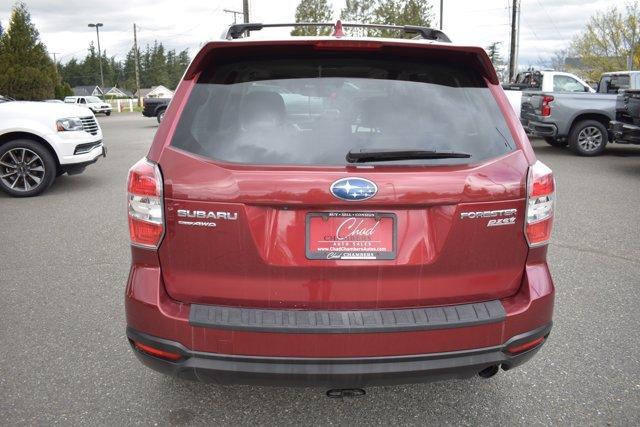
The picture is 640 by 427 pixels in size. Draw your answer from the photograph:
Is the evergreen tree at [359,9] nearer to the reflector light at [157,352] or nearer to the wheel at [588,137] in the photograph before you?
the wheel at [588,137]

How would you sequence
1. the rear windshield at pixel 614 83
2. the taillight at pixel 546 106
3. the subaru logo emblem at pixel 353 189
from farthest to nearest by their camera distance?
the rear windshield at pixel 614 83, the taillight at pixel 546 106, the subaru logo emblem at pixel 353 189

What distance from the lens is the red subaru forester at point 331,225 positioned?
2299 millimetres

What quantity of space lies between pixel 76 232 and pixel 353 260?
5.21 meters

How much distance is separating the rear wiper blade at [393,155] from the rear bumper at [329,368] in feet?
2.64

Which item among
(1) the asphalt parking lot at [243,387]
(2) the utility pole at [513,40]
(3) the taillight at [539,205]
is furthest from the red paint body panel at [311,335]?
(2) the utility pole at [513,40]

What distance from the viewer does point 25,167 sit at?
8719mm

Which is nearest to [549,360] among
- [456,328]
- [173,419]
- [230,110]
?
[456,328]

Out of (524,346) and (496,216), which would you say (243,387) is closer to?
(524,346)

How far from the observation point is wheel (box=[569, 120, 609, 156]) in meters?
13.1

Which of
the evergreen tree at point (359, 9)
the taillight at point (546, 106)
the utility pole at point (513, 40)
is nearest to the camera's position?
the taillight at point (546, 106)

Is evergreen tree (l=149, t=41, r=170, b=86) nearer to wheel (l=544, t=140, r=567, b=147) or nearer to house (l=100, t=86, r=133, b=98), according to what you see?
house (l=100, t=86, r=133, b=98)

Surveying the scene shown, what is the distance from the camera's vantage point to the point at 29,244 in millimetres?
6137

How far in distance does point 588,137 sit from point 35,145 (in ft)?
37.5

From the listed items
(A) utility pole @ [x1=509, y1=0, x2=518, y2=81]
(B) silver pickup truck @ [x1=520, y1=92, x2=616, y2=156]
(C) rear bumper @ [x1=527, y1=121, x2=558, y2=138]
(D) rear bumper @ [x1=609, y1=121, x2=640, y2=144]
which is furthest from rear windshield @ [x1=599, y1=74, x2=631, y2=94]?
(A) utility pole @ [x1=509, y1=0, x2=518, y2=81]
